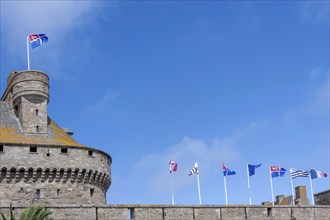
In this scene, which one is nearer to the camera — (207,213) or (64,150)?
(207,213)

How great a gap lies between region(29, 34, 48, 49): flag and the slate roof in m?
4.62

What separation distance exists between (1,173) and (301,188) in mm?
21251

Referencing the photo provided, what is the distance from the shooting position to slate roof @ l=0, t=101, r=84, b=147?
39406mm

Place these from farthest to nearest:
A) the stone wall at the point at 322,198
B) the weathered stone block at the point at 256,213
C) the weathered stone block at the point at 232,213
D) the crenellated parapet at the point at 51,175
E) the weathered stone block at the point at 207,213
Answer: the stone wall at the point at 322,198, the crenellated parapet at the point at 51,175, the weathered stone block at the point at 256,213, the weathered stone block at the point at 232,213, the weathered stone block at the point at 207,213

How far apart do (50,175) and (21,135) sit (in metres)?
3.13

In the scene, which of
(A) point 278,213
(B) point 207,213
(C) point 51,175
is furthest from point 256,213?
(C) point 51,175

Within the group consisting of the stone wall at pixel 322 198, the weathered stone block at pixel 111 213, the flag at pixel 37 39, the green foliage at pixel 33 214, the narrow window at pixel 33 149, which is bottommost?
the green foliage at pixel 33 214

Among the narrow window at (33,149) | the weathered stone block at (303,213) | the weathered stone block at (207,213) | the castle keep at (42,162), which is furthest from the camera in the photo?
the narrow window at (33,149)

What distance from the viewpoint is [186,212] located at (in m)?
30.9

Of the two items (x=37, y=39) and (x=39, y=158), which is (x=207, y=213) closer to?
(x=39, y=158)

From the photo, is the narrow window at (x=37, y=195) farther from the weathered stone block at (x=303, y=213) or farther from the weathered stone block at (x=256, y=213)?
the weathered stone block at (x=303, y=213)

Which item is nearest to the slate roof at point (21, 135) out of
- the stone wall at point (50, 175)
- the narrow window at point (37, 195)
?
the stone wall at point (50, 175)

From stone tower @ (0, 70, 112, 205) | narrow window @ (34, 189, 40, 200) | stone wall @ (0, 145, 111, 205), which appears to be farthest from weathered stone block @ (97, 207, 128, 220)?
narrow window @ (34, 189, 40, 200)

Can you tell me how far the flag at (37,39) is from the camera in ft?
138
